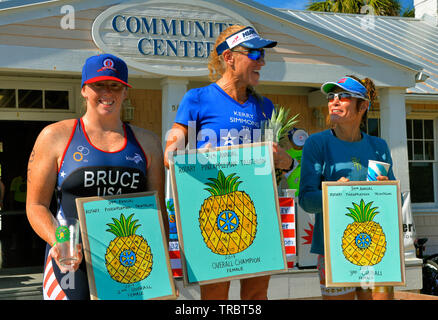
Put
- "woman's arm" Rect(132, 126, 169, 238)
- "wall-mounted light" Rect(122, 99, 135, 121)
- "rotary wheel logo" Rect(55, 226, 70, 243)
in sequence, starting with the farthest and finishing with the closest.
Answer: "wall-mounted light" Rect(122, 99, 135, 121), "woman's arm" Rect(132, 126, 169, 238), "rotary wheel logo" Rect(55, 226, 70, 243)

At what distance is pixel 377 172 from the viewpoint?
2.93 meters

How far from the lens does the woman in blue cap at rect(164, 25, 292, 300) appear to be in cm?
279

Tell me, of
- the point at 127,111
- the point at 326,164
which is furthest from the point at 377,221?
the point at 127,111

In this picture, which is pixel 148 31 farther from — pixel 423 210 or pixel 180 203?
pixel 423 210

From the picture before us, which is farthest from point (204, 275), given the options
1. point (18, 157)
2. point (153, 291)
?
point (18, 157)

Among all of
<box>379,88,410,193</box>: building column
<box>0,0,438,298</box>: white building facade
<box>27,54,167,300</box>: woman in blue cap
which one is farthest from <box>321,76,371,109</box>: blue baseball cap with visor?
<box>379,88,410,193</box>: building column

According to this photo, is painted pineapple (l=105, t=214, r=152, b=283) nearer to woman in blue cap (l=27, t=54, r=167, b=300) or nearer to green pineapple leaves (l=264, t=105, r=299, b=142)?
woman in blue cap (l=27, t=54, r=167, b=300)

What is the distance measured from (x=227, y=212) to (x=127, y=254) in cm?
55

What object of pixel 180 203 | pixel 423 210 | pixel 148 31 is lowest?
pixel 423 210

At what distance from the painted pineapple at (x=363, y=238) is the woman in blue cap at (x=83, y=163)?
1.07 m

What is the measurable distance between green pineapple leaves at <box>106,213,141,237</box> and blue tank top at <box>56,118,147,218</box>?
13cm

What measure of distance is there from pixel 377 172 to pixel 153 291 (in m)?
1.41

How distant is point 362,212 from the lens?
9.43 ft
